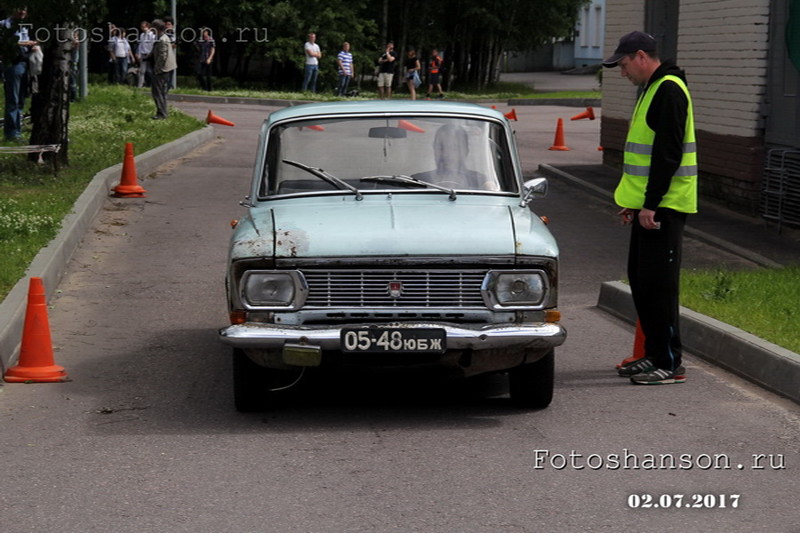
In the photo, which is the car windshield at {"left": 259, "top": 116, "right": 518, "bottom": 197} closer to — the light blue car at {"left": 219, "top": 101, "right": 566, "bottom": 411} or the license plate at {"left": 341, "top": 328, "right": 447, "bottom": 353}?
the light blue car at {"left": 219, "top": 101, "right": 566, "bottom": 411}

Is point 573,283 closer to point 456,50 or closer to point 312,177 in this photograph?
point 312,177

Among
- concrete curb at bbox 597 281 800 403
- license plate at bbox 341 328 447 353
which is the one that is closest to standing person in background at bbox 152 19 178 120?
concrete curb at bbox 597 281 800 403

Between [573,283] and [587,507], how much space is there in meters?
6.72

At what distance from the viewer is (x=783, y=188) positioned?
51.2 ft

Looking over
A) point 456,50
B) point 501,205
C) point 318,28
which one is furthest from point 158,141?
point 456,50

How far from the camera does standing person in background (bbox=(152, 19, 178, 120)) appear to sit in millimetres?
28219

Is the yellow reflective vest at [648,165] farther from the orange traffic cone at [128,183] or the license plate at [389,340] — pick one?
the orange traffic cone at [128,183]

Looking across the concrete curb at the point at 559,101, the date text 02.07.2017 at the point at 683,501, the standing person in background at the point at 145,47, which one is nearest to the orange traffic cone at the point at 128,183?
the date text 02.07.2017 at the point at 683,501

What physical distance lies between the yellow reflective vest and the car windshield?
2.29 ft

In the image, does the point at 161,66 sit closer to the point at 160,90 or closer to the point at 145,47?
the point at 160,90

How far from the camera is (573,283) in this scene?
12758mm

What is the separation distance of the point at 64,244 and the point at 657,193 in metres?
6.62

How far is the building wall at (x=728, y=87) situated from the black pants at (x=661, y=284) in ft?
27.2

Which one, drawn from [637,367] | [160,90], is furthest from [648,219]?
[160,90]
